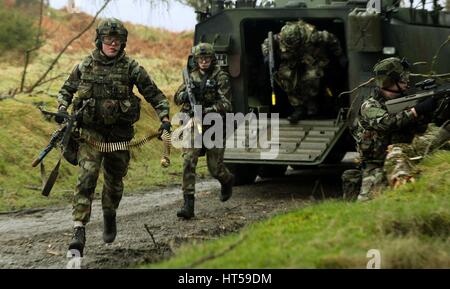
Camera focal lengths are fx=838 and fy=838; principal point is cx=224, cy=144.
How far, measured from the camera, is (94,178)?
7285 millimetres

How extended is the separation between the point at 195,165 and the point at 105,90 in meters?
2.14

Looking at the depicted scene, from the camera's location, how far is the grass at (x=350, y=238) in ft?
16.2

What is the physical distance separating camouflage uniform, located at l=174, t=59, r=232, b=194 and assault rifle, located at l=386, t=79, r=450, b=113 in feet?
7.38

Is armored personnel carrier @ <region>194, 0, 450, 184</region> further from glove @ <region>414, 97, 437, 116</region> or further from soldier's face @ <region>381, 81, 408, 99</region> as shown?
glove @ <region>414, 97, 437, 116</region>

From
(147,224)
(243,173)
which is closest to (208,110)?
(147,224)

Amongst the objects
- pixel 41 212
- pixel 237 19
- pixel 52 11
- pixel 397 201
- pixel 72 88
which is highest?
pixel 52 11

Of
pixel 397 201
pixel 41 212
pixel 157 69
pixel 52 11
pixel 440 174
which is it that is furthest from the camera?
pixel 52 11

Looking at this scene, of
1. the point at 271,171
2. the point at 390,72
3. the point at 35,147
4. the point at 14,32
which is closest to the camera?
the point at 390,72

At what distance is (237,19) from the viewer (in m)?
11.3

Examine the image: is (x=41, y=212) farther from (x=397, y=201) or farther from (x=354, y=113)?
(x=397, y=201)

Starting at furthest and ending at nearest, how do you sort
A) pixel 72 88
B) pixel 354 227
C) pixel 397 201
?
pixel 72 88
pixel 397 201
pixel 354 227

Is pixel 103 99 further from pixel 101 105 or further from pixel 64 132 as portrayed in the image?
pixel 64 132

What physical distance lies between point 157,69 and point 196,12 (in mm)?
12224

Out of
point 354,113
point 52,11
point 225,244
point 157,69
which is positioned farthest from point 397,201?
point 52,11
